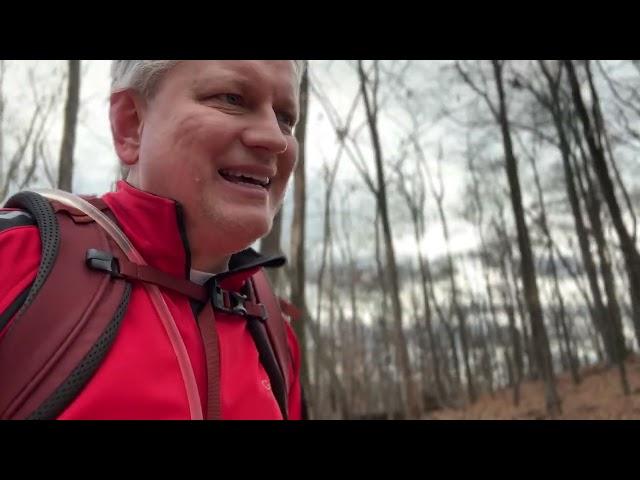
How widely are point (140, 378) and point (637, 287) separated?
12.3 meters

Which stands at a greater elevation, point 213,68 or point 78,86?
point 78,86

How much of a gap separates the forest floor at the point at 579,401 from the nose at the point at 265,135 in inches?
549

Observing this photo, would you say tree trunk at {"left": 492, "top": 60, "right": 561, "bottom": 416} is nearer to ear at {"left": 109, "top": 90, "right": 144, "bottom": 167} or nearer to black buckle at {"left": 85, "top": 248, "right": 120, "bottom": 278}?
ear at {"left": 109, "top": 90, "right": 144, "bottom": 167}

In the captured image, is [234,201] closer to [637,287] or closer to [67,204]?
[67,204]

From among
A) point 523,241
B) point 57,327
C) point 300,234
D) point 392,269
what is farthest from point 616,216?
point 57,327

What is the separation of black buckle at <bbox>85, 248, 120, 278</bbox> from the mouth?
13.5 inches

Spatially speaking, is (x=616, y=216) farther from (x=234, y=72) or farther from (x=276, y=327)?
(x=234, y=72)

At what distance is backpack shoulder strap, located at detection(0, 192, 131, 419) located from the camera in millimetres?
736

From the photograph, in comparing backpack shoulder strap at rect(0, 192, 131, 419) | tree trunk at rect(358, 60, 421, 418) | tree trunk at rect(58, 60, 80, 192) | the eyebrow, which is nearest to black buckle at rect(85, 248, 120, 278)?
backpack shoulder strap at rect(0, 192, 131, 419)

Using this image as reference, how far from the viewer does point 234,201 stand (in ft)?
3.59

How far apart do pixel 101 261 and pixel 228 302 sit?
15.9 inches

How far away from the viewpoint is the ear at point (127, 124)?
119cm
